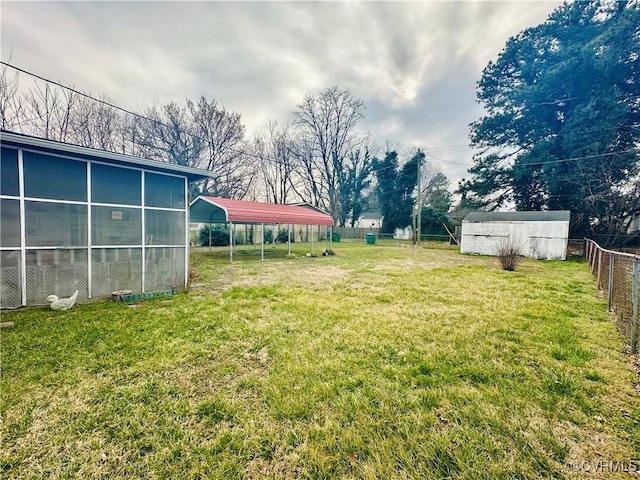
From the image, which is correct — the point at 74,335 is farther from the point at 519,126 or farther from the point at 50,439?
the point at 519,126

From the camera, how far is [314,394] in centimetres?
240

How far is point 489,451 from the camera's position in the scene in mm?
1749

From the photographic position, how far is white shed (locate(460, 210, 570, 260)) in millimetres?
13750

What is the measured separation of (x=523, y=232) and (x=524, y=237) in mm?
294

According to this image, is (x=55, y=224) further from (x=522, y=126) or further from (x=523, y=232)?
(x=522, y=126)

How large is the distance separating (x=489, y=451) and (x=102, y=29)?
37.8ft

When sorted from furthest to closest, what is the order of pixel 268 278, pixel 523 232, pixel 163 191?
pixel 523 232 < pixel 268 278 < pixel 163 191

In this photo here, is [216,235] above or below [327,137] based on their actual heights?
below

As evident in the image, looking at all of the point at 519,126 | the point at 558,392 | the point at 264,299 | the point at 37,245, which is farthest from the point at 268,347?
the point at 519,126

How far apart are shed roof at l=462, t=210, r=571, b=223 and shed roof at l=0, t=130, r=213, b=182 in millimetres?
16335

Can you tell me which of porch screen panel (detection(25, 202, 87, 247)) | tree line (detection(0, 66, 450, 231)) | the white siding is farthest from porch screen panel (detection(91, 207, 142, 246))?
the white siding

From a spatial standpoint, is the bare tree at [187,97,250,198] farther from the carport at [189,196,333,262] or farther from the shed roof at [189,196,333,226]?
the carport at [189,196,333,262]

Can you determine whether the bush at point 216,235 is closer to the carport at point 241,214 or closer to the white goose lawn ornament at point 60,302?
the carport at point 241,214

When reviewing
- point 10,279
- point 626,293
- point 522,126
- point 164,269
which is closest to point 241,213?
point 164,269
